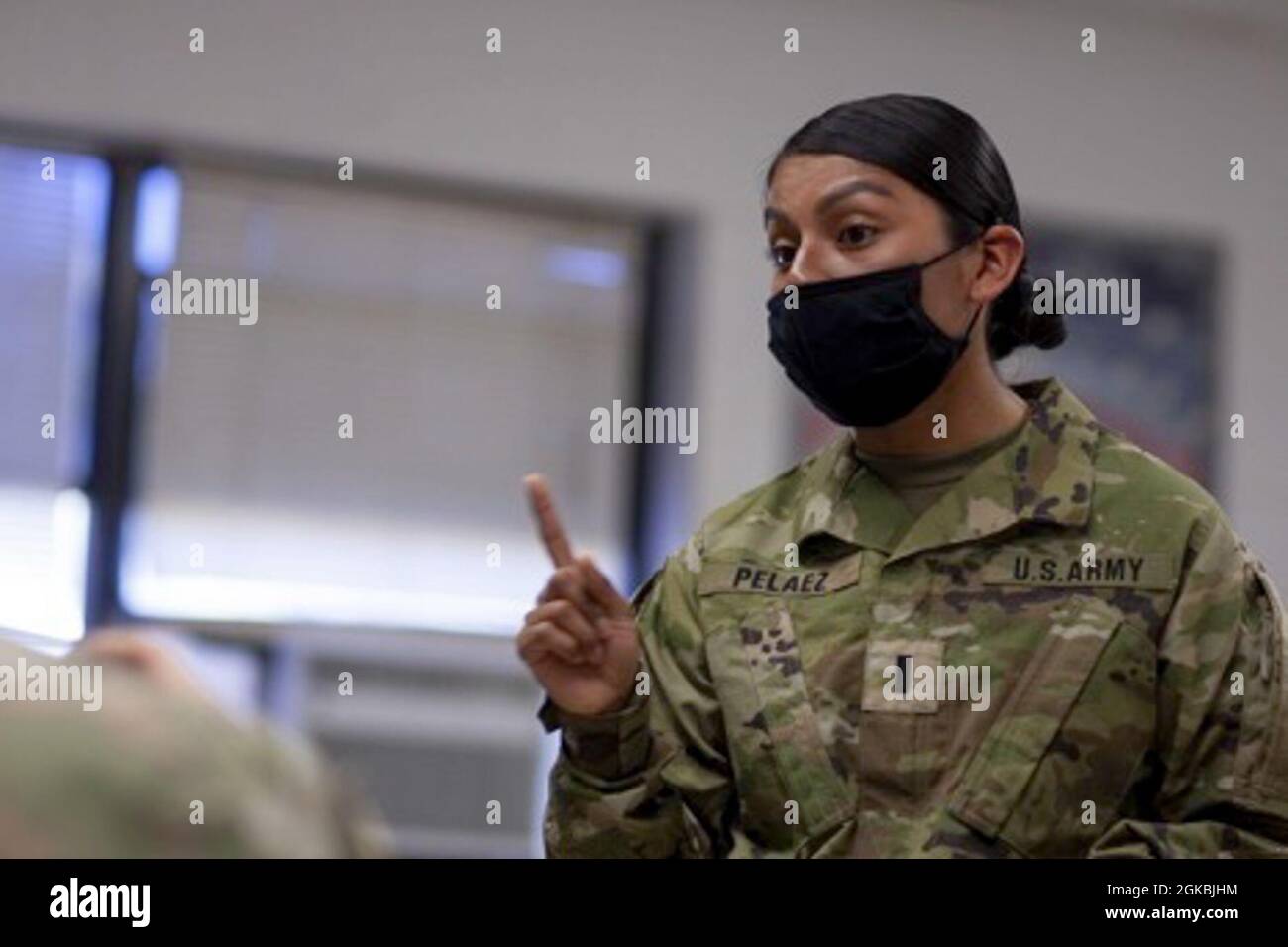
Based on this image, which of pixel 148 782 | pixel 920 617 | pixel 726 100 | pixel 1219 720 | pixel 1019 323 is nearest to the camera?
pixel 148 782

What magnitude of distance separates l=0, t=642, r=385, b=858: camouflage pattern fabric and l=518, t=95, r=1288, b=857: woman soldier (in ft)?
2.53

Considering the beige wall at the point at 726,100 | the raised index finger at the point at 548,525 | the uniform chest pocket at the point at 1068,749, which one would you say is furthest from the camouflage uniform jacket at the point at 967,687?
the beige wall at the point at 726,100

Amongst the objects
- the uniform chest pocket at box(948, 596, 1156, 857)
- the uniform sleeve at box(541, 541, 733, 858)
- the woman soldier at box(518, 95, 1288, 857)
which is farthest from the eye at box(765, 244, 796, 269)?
the uniform chest pocket at box(948, 596, 1156, 857)

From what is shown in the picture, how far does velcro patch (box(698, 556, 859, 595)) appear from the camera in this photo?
1.66m

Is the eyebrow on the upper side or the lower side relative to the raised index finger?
upper

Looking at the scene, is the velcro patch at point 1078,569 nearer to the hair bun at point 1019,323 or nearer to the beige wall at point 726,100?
the hair bun at point 1019,323

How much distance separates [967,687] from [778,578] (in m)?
0.18

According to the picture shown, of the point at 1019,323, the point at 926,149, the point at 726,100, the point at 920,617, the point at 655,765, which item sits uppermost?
the point at 726,100

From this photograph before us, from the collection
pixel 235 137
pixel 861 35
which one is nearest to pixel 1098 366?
pixel 861 35

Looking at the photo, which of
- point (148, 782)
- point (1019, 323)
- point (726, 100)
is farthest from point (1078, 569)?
point (726, 100)

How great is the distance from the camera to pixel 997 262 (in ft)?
5.46

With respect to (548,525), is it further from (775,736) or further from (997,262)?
(997,262)

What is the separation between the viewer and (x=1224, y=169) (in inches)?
198

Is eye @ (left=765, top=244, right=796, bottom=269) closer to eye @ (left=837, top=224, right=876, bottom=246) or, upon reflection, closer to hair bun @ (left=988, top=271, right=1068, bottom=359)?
eye @ (left=837, top=224, right=876, bottom=246)
